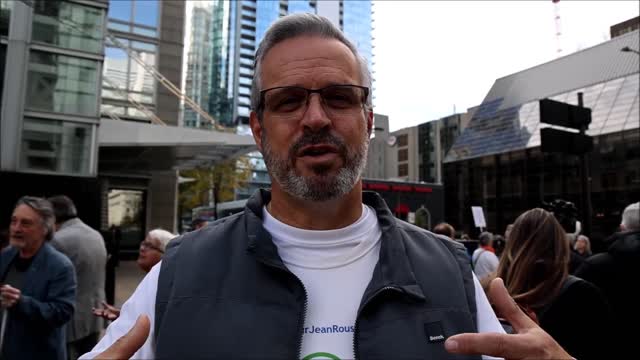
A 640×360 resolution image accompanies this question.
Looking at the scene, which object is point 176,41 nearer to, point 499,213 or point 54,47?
point 54,47

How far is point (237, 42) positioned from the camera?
132500 millimetres

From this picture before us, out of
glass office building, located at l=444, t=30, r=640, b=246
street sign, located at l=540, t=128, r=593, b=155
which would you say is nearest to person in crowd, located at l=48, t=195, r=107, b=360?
street sign, located at l=540, t=128, r=593, b=155

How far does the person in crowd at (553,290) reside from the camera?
2.66 metres

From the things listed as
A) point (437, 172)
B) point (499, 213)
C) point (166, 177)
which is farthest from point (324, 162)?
point (437, 172)

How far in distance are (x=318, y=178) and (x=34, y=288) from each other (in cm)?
304

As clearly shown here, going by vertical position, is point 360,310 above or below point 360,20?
below

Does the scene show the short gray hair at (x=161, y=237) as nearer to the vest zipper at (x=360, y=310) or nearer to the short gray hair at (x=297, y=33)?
the short gray hair at (x=297, y=33)

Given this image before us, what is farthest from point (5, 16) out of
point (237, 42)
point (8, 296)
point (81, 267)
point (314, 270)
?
point (237, 42)

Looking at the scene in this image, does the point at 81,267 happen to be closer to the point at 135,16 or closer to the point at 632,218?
the point at 632,218

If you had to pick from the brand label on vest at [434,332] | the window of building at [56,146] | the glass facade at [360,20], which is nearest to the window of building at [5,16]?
the window of building at [56,146]

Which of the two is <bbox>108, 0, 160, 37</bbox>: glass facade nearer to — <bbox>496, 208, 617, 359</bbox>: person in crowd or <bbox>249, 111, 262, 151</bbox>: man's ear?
<bbox>496, 208, 617, 359</bbox>: person in crowd

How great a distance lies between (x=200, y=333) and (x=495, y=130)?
54627 mm

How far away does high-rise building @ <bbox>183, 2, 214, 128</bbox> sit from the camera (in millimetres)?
114188

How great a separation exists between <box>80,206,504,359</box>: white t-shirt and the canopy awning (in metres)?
16.3
